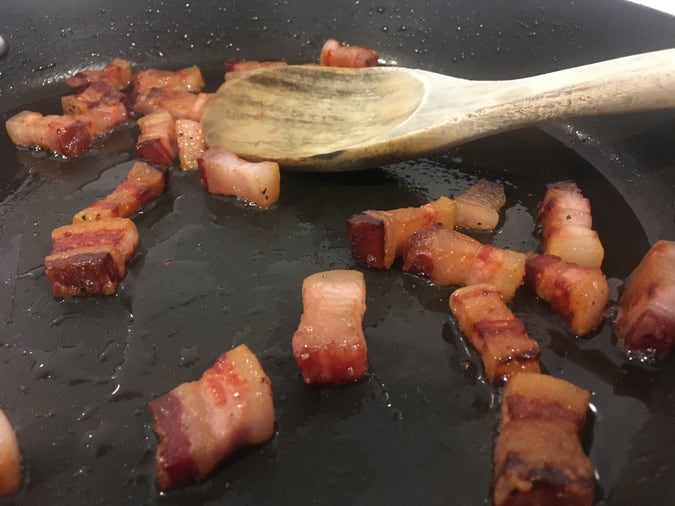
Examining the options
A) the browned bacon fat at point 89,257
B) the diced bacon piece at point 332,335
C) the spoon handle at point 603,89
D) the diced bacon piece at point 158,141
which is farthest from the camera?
the diced bacon piece at point 158,141

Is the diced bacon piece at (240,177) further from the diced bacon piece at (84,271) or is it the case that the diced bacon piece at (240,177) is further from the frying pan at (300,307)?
the diced bacon piece at (84,271)

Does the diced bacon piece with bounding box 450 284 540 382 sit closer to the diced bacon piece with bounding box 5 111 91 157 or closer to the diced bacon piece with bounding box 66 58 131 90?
the diced bacon piece with bounding box 5 111 91 157

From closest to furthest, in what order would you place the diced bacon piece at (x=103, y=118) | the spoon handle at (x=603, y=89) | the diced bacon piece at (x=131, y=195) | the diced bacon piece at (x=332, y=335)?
the diced bacon piece at (x=332, y=335), the spoon handle at (x=603, y=89), the diced bacon piece at (x=131, y=195), the diced bacon piece at (x=103, y=118)

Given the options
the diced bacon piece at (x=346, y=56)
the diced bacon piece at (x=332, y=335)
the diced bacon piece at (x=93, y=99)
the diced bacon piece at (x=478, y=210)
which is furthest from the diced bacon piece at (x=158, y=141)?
the diced bacon piece at (x=478, y=210)

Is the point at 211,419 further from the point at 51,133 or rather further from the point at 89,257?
the point at 51,133

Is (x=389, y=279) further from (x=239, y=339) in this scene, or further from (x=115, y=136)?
(x=115, y=136)

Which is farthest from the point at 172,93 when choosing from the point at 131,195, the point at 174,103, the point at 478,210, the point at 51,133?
the point at 478,210

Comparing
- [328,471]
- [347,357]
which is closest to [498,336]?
[347,357]
